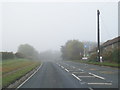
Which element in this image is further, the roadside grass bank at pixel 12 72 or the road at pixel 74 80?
the roadside grass bank at pixel 12 72

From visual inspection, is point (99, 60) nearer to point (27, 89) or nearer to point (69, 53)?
point (27, 89)

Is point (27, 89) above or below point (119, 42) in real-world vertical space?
below

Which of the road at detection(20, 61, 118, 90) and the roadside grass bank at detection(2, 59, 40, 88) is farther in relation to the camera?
the roadside grass bank at detection(2, 59, 40, 88)

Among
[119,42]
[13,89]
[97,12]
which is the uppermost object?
[97,12]

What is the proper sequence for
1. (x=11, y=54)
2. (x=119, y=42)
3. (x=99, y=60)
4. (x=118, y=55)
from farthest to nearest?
(x=11, y=54), (x=119, y=42), (x=99, y=60), (x=118, y=55)

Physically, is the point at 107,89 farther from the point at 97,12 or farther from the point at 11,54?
the point at 11,54

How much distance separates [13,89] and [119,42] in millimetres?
53661

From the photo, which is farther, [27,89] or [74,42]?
[74,42]

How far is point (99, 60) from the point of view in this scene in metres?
61.4

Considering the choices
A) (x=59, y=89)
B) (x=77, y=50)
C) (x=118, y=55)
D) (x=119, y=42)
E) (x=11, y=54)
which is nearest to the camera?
(x=59, y=89)

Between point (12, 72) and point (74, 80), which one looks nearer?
point (74, 80)

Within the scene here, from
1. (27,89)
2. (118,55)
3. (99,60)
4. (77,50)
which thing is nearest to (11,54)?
(99,60)

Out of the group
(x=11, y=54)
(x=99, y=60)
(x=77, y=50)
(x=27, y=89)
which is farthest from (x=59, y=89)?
(x=77, y=50)

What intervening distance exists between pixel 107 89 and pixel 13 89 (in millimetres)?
4854
